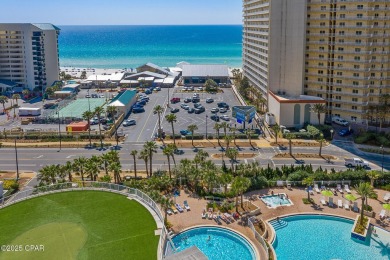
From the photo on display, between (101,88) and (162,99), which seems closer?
(162,99)

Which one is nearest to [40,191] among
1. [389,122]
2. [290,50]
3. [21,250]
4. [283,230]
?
[21,250]

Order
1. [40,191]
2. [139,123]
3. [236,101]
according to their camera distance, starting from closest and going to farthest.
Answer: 1. [40,191]
2. [139,123]
3. [236,101]

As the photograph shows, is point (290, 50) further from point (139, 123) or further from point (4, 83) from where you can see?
point (4, 83)

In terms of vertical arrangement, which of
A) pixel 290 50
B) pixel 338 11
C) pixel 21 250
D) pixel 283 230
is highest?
pixel 338 11

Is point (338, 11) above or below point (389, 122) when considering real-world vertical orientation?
above

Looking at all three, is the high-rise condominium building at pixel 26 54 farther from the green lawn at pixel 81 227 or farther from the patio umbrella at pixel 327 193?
the patio umbrella at pixel 327 193

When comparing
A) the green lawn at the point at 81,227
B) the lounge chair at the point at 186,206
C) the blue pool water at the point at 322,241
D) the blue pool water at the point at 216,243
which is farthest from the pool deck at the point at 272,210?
the green lawn at the point at 81,227
